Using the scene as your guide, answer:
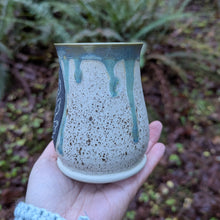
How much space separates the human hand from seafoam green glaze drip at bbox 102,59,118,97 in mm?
425

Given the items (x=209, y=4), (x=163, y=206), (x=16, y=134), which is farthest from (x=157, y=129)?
(x=209, y=4)

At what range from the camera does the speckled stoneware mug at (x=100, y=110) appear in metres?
0.71

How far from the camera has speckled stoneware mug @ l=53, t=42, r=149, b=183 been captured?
707mm

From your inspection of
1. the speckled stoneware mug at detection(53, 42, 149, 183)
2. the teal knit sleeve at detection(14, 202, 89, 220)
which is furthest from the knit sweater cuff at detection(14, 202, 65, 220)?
the speckled stoneware mug at detection(53, 42, 149, 183)

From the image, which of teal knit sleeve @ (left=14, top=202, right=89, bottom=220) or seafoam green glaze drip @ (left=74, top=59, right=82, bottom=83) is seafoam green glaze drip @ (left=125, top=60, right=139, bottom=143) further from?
teal knit sleeve @ (left=14, top=202, right=89, bottom=220)

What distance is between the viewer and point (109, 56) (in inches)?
27.4

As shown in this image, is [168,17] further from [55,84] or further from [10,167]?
[10,167]

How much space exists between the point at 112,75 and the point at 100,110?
12cm

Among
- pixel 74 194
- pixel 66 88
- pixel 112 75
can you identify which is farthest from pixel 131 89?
pixel 74 194

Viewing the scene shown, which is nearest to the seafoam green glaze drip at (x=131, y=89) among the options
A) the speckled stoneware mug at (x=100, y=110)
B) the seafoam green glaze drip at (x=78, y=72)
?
the speckled stoneware mug at (x=100, y=110)

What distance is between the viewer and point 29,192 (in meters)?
0.88

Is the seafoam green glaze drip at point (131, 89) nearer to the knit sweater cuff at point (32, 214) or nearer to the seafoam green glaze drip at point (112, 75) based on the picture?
the seafoam green glaze drip at point (112, 75)

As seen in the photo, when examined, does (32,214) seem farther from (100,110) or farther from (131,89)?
(131,89)

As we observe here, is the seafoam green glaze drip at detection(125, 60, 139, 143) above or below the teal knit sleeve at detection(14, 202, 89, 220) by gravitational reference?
above
